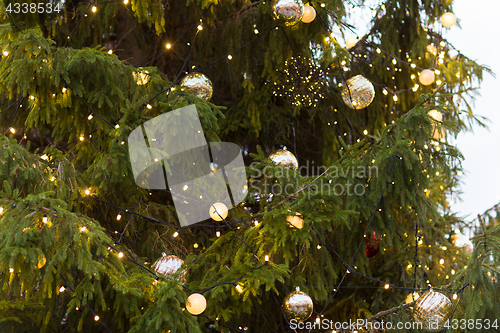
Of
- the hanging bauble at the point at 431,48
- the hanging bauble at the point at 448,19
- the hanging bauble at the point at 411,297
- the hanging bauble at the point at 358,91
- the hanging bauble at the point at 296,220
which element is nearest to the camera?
the hanging bauble at the point at 296,220

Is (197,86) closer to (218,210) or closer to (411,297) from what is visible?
(218,210)

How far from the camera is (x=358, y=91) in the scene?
2885mm

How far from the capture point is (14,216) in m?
1.81

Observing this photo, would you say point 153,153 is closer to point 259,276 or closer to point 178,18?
point 259,276

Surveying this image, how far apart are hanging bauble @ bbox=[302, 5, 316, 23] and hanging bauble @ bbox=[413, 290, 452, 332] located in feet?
5.64

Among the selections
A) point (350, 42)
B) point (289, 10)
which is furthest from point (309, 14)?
point (350, 42)

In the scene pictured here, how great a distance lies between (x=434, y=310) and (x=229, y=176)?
148 centimetres

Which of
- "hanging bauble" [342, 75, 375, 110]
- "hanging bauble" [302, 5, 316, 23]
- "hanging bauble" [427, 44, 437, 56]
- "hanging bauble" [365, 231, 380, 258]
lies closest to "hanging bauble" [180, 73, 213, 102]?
"hanging bauble" [302, 5, 316, 23]

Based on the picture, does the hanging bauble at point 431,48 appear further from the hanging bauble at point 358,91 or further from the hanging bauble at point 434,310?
the hanging bauble at point 434,310

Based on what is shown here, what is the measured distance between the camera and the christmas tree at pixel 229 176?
2105 millimetres

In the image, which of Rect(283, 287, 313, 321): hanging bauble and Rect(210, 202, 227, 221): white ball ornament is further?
Rect(210, 202, 227, 221): white ball ornament

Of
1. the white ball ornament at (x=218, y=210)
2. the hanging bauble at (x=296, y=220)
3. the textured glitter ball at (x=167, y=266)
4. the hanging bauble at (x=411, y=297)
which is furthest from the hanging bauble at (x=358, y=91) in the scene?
the textured glitter ball at (x=167, y=266)

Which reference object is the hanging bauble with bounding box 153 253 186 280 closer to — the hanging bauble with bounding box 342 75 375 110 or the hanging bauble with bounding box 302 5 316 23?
the hanging bauble with bounding box 342 75 375 110

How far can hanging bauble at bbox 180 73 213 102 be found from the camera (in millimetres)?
2697
